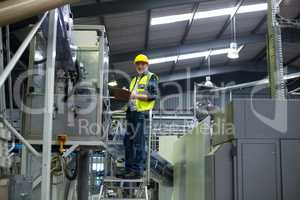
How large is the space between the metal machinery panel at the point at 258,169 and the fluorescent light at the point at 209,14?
269 inches

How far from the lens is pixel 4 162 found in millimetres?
2938

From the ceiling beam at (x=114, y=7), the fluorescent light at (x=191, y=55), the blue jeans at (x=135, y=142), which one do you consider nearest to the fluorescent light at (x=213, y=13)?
the ceiling beam at (x=114, y=7)

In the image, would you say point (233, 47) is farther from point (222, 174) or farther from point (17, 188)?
point (17, 188)

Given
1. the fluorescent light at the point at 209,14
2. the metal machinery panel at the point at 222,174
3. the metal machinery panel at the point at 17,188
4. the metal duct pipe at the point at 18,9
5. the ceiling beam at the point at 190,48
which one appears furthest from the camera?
the ceiling beam at the point at 190,48

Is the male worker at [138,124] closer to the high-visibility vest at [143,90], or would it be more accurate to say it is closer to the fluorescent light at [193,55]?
the high-visibility vest at [143,90]

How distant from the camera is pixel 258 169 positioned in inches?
151

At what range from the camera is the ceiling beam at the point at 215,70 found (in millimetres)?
16125

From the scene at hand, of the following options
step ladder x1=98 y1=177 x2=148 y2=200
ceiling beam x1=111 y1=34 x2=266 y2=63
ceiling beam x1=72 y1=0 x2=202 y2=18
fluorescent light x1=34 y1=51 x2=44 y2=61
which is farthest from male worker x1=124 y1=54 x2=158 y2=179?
ceiling beam x1=111 y1=34 x2=266 y2=63

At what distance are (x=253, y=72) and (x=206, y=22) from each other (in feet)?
21.9

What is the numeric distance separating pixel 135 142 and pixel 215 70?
1169 centimetres

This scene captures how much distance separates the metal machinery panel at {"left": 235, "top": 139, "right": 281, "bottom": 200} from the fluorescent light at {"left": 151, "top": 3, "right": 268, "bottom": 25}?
6.84 m

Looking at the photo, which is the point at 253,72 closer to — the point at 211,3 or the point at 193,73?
the point at 193,73

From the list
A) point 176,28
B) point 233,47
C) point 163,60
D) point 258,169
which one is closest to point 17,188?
point 258,169

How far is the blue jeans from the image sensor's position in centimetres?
539
